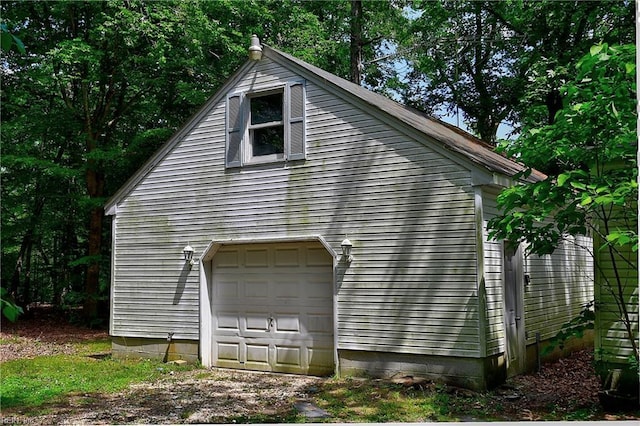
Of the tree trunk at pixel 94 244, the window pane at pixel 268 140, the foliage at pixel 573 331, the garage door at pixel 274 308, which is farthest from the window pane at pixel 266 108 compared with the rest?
the tree trunk at pixel 94 244

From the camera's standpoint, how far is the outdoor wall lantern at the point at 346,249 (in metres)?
7.12

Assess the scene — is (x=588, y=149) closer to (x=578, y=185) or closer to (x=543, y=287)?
(x=578, y=185)

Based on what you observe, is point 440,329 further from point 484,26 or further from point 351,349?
point 484,26

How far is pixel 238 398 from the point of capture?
6512 mm

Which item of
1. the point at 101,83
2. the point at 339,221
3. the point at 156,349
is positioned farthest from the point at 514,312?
the point at 101,83

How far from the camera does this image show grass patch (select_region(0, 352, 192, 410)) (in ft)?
22.7

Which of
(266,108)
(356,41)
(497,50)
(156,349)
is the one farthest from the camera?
(356,41)

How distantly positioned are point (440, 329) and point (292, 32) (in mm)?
9776

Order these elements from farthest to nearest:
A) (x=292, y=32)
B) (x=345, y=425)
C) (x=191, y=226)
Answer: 1. (x=292, y=32)
2. (x=191, y=226)
3. (x=345, y=425)

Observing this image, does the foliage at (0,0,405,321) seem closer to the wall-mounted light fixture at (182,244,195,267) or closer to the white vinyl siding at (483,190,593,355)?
the wall-mounted light fixture at (182,244,195,267)

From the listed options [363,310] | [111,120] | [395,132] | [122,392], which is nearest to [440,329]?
[363,310]

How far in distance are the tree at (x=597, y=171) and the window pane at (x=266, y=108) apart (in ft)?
12.1

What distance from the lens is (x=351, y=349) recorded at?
7.11 metres

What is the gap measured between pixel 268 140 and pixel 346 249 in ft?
6.84
